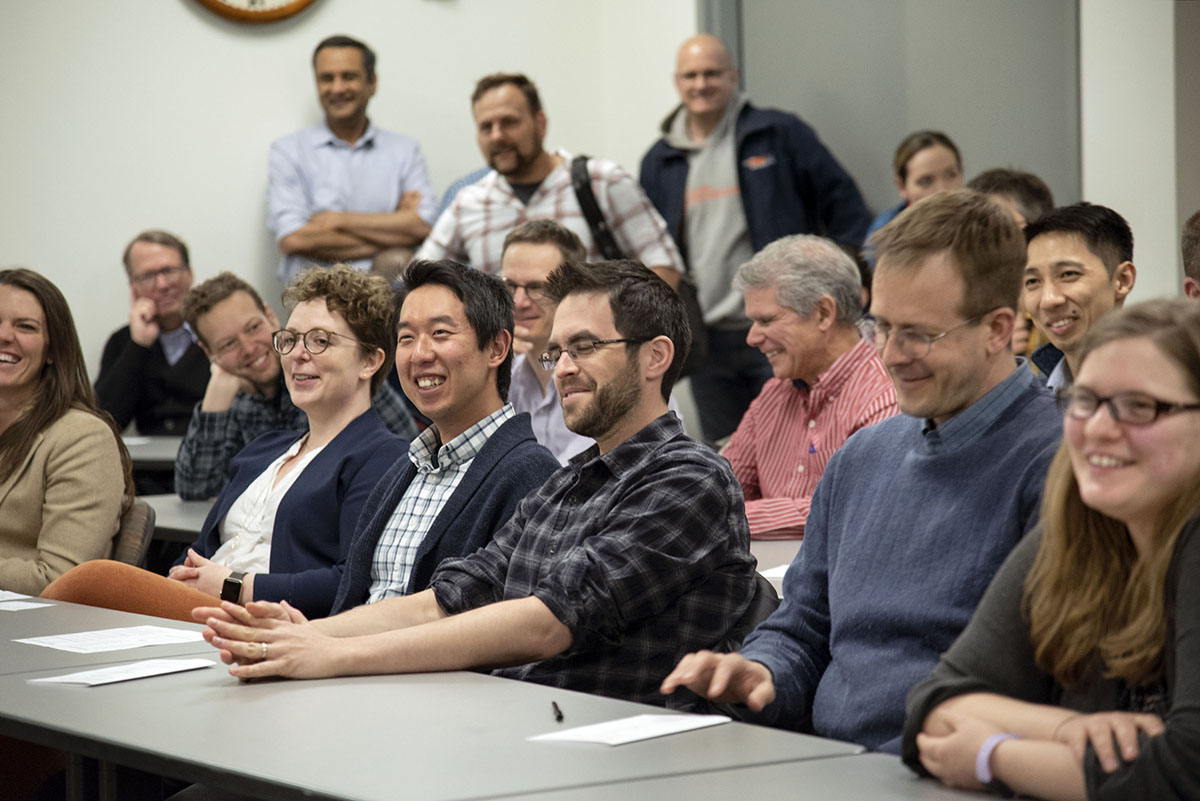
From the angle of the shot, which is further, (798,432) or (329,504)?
(798,432)

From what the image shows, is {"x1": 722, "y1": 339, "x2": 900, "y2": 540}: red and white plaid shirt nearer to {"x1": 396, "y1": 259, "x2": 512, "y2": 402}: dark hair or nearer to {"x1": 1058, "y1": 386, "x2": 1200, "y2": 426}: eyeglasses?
{"x1": 396, "y1": 259, "x2": 512, "y2": 402}: dark hair

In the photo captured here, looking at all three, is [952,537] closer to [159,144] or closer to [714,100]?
[714,100]

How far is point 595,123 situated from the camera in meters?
7.66

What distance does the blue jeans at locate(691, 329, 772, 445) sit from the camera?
226 inches

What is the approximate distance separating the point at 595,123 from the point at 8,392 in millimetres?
4492

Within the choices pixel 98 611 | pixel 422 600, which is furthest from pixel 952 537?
pixel 98 611

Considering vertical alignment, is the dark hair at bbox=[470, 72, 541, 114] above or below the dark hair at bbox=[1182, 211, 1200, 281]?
above

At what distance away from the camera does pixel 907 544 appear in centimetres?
187

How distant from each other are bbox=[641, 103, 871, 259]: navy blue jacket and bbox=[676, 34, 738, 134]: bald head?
125mm

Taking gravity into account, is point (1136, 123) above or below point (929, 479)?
above

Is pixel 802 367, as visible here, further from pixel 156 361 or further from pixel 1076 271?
pixel 156 361

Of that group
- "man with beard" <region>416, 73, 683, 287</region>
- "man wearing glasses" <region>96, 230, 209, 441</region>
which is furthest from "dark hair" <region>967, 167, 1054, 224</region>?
"man wearing glasses" <region>96, 230, 209, 441</region>

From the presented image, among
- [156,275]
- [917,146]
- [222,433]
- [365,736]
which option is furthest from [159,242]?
[365,736]

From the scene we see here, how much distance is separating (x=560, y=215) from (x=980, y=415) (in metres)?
3.60
